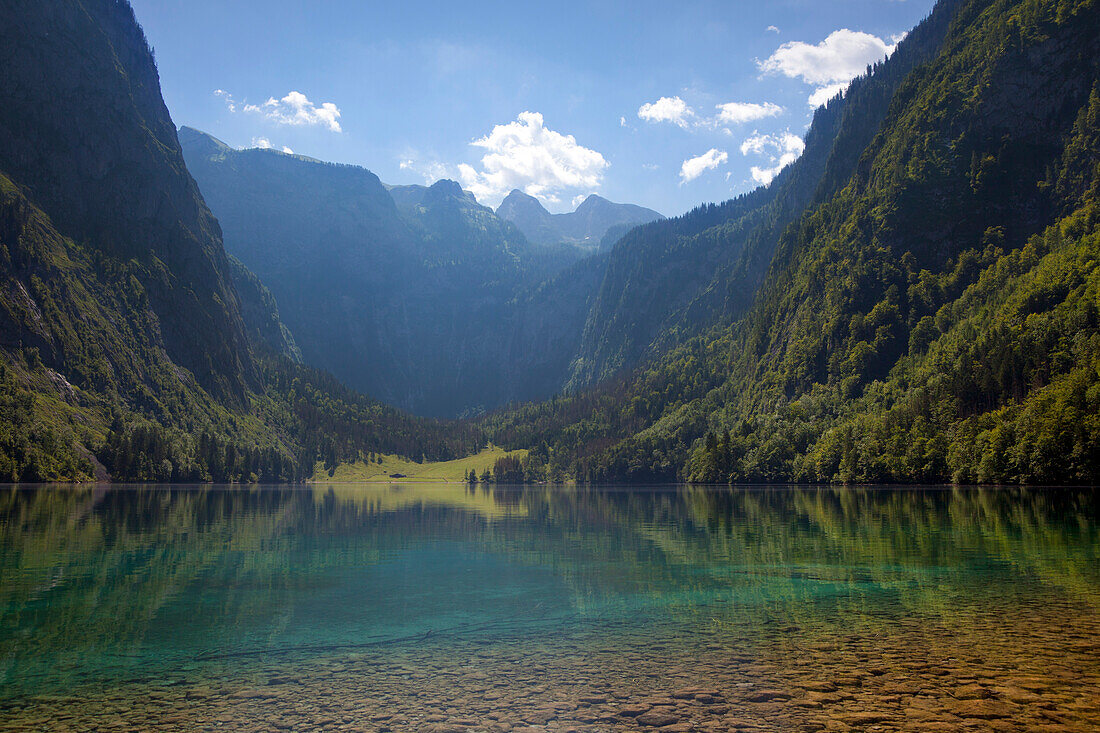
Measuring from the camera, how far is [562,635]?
944 inches

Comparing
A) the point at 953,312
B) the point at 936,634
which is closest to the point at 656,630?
the point at 936,634

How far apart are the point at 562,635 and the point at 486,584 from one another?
41.3 ft

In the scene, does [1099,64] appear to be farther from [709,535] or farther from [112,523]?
[112,523]

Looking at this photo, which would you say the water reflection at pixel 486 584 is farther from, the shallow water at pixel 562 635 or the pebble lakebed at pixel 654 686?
the pebble lakebed at pixel 654 686

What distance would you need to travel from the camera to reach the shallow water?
15.9 m

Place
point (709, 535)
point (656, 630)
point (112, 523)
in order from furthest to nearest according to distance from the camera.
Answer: point (112, 523)
point (709, 535)
point (656, 630)

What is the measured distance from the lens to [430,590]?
112 ft

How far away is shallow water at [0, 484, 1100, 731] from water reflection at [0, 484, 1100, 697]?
0.19 m

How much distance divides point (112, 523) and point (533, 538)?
41.6 metres

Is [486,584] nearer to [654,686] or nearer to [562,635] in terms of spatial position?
[562,635]

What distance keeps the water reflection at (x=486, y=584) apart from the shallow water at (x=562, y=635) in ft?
0.64

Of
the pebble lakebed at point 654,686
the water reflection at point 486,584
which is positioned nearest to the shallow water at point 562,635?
the pebble lakebed at point 654,686

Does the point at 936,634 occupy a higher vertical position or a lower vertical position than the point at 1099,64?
lower

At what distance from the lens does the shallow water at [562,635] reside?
15867mm
